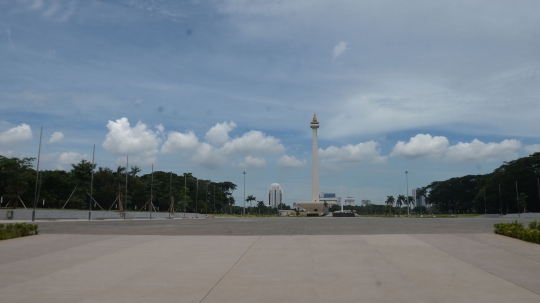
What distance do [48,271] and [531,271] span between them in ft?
40.8

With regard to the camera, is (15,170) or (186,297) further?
Answer: (15,170)

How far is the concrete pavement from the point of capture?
888cm

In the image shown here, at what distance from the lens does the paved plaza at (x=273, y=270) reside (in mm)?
8875

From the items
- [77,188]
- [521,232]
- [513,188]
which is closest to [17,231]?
[521,232]

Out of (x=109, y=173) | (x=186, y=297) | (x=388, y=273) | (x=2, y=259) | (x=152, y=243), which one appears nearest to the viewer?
(x=186, y=297)

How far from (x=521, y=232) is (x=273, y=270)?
1068 cm

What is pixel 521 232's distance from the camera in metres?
16.3

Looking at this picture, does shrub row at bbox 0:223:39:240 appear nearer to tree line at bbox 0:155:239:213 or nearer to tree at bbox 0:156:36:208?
tree line at bbox 0:155:239:213

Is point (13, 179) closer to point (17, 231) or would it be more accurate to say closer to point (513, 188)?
point (17, 231)

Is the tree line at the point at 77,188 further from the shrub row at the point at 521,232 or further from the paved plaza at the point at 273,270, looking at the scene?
the shrub row at the point at 521,232

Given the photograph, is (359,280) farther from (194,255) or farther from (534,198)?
(534,198)

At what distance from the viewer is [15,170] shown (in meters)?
60.9

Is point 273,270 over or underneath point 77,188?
underneath

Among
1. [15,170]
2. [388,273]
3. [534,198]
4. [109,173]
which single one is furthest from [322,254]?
[534,198]
